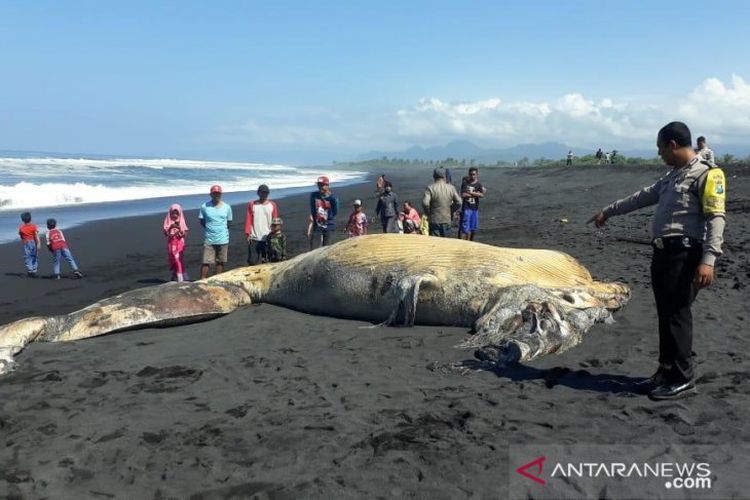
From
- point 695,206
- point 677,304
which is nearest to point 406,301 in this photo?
point 677,304

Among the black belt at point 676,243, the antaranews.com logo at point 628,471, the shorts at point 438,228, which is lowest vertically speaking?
the antaranews.com logo at point 628,471

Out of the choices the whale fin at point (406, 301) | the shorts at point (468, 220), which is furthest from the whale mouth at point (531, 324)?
the shorts at point (468, 220)

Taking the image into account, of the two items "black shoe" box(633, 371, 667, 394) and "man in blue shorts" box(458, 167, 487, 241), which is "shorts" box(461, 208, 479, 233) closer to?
"man in blue shorts" box(458, 167, 487, 241)

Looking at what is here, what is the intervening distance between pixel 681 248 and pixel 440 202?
685cm

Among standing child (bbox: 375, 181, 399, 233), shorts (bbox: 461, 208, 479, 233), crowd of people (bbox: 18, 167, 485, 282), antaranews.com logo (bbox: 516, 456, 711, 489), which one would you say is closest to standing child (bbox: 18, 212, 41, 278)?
crowd of people (bbox: 18, 167, 485, 282)

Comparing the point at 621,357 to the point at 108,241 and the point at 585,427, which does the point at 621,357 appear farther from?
the point at 108,241

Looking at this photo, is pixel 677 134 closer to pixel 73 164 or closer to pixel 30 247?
pixel 30 247

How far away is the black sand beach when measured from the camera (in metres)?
3.67

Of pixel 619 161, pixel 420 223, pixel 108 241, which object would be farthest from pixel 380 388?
pixel 619 161

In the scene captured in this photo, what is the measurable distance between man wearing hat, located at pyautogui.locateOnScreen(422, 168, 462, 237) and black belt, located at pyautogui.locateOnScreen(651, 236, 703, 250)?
6.66 metres

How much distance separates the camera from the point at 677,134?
458 cm

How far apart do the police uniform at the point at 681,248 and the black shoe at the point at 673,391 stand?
34 millimetres

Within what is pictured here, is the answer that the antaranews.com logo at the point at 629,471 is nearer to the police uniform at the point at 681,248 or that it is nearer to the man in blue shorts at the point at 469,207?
the police uniform at the point at 681,248

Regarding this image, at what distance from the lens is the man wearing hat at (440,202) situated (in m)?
11.2
